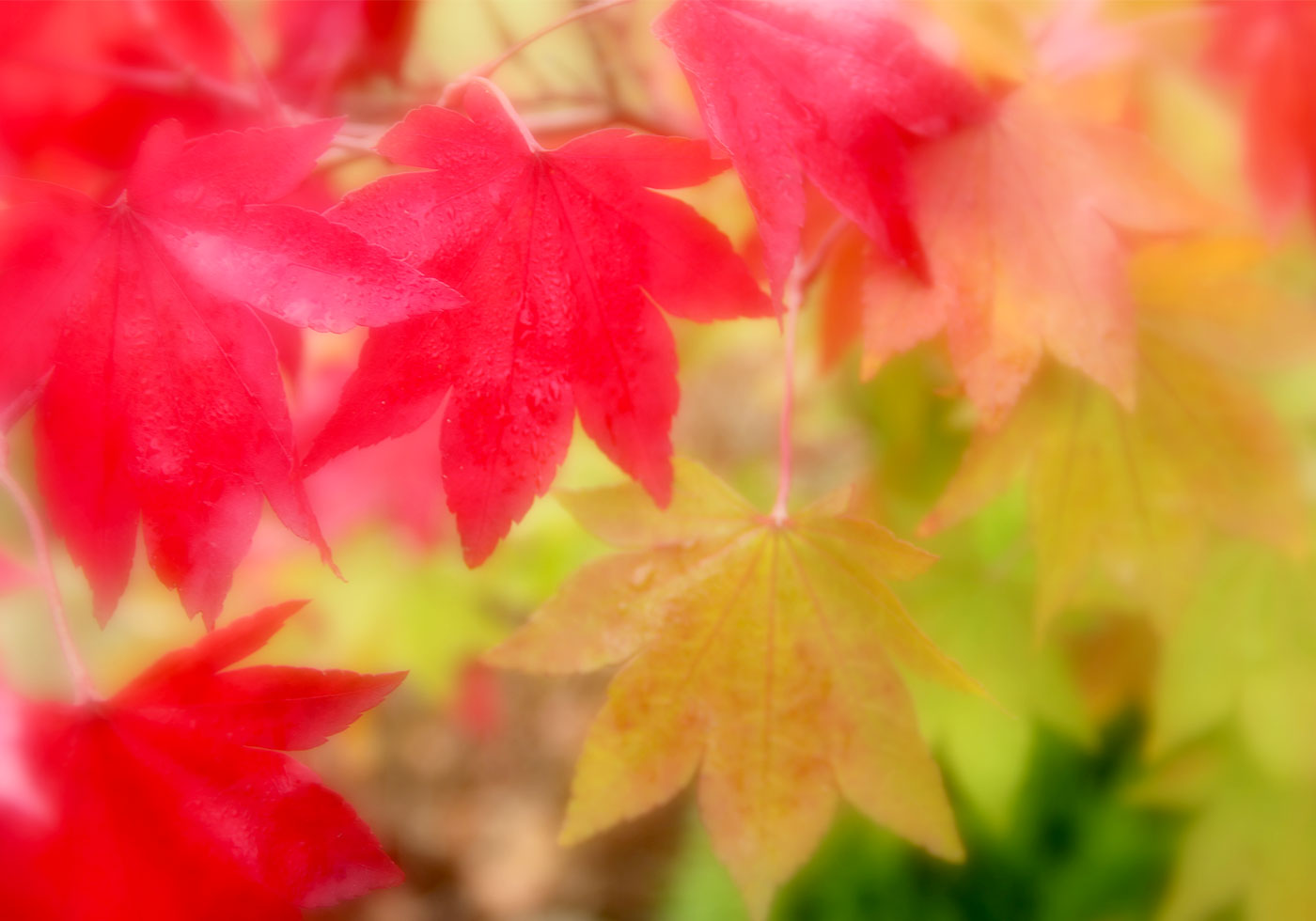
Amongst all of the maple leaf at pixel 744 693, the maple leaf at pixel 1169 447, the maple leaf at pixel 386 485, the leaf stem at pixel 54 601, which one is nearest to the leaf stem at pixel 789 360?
the maple leaf at pixel 744 693

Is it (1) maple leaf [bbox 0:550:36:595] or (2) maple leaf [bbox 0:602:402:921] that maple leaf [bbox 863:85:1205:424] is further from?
(1) maple leaf [bbox 0:550:36:595]

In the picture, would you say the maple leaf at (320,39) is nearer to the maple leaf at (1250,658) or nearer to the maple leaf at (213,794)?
the maple leaf at (213,794)

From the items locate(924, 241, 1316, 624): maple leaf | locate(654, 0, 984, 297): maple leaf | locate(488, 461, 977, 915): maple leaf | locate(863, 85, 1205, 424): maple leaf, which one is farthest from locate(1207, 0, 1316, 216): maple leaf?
locate(488, 461, 977, 915): maple leaf

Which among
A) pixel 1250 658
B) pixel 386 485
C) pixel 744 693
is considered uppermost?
pixel 744 693

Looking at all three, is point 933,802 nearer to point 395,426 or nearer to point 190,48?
point 395,426

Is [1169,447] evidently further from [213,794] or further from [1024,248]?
[213,794]

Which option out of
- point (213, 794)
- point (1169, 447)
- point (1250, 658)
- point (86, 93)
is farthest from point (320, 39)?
point (1250, 658)
